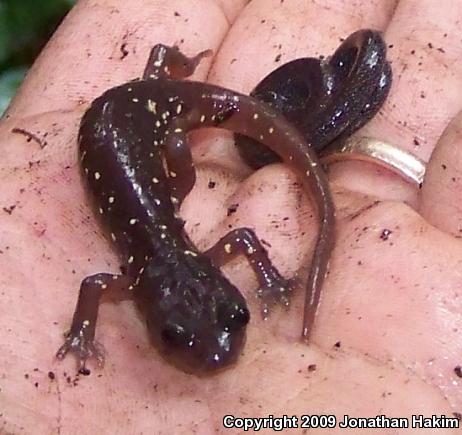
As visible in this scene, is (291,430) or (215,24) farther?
(215,24)

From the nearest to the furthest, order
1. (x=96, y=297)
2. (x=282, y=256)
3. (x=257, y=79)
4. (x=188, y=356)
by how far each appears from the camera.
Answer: (x=188, y=356) < (x=96, y=297) < (x=282, y=256) < (x=257, y=79)

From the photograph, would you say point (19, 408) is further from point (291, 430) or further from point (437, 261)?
point (437, 261)

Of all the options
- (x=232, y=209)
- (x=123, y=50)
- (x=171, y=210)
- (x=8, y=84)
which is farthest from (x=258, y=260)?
(x=8, y=84)

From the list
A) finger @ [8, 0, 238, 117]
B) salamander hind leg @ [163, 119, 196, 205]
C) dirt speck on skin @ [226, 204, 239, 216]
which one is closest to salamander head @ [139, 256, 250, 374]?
dirt speck on skin @ [226, 204, 239, 216]

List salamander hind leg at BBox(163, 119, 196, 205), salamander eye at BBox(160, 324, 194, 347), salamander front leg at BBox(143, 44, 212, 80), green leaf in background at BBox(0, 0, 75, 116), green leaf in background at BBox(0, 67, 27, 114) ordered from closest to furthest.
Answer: salamander eye at BBox(160, 324, 194, 347) → salamander hind leg at BBox(163, 119, 196, 205) → salamander front leg at BBox(143, 44, 212, 80) → green leaf in background at BBox(0, 0, 75, 116) → green leaf in background at BBox(0, 67, 27, 114)

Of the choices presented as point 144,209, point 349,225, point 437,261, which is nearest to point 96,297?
point 144,209

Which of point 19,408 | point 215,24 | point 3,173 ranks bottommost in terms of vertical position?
point 19,408

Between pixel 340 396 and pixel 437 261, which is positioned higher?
pixel 437 261

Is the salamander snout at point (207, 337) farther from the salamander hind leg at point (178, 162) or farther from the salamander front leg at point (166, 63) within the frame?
the salamander front leg at point (166, 63)

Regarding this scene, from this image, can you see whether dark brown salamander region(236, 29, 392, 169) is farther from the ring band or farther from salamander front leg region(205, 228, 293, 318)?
salamander front leg region(205, 228, 293, 318)
